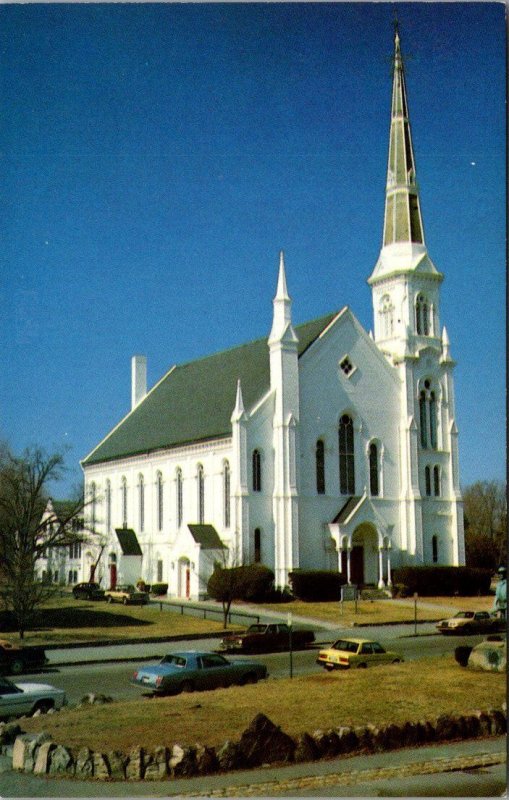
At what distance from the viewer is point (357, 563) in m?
41.6

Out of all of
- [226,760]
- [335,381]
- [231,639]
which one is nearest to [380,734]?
[226,760]

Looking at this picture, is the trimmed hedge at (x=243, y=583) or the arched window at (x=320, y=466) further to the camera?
the arched window at (x=320, y=466)

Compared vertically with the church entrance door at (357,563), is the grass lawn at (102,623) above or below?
below

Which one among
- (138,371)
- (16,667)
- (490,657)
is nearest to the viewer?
(16,667)

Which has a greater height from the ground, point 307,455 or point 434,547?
point 307,455

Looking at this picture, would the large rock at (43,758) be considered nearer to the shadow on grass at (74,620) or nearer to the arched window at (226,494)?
the shadow on grass at (74,620)

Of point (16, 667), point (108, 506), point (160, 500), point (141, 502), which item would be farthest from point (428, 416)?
point (16, 667)

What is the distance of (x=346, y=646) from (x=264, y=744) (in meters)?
6.06

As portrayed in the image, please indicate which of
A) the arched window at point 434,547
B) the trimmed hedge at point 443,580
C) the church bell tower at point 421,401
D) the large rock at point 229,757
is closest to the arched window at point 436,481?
the church bell tower at point 421,401

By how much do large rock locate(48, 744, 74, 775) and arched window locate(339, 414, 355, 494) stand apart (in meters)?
27.8

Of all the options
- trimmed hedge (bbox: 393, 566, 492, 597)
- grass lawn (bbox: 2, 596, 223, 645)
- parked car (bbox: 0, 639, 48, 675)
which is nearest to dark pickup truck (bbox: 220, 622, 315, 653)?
grass lawn (bbox: 2, 596, 223, 645)

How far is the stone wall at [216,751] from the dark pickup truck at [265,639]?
5.29 metres

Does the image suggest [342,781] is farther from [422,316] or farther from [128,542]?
[422,316]

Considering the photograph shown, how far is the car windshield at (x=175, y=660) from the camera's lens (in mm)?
17625
